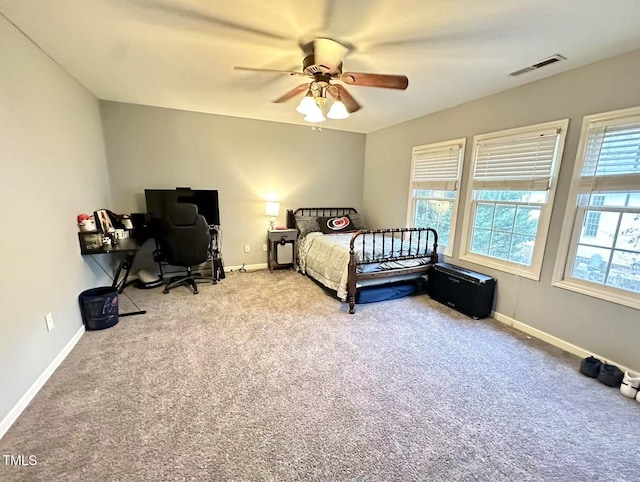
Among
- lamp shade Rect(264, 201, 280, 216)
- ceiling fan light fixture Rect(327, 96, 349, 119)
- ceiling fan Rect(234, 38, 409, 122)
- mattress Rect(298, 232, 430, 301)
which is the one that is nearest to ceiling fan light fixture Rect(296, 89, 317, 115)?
ceiling fan Rect(234, 38, 409, 122)

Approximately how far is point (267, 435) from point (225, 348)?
1.01m

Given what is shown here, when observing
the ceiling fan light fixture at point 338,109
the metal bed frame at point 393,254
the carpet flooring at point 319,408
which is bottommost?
the carpet flooring at point 319,408

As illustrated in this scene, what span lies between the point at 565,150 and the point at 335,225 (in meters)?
3.00

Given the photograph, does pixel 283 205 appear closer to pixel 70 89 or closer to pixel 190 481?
pixel 70 89

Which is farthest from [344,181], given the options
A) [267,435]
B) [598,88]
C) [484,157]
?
[267,435]

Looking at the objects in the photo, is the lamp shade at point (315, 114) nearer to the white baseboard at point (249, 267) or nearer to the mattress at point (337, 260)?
the mattress at point (337, 260)

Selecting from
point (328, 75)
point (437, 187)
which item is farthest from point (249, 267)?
point (328, 75)

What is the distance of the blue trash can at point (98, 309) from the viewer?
261 cm

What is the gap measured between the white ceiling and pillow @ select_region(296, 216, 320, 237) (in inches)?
84.6

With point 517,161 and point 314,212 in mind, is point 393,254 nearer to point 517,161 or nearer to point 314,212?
point 517,161

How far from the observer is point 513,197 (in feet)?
9.75

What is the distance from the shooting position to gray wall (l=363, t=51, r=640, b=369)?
2166 mm

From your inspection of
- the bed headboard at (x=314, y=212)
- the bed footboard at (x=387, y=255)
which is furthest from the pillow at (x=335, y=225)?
the bed footboard at (x=387, y=255)

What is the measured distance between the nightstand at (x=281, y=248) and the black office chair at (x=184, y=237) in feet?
3.78
